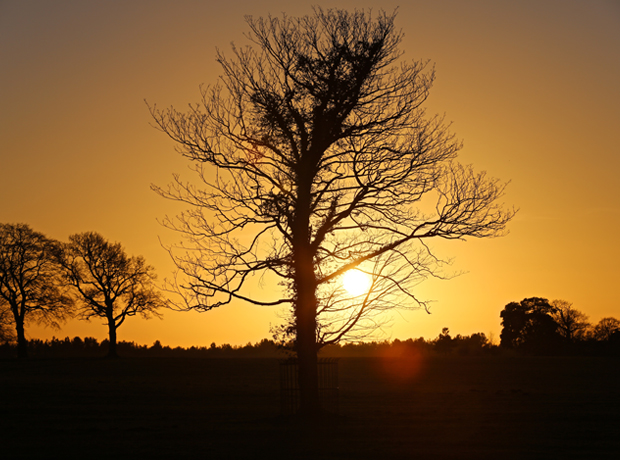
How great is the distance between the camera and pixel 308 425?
15203 mm

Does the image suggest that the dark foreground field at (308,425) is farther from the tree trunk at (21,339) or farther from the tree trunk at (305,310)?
the tree trunk at (21,339)

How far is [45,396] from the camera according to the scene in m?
23.2

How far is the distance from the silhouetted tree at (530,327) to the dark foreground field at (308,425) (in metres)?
25.9

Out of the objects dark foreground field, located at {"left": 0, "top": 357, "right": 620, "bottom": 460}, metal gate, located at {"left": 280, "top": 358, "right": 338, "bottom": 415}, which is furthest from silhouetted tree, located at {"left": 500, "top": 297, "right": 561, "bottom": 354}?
metal gate, located at {"left": 280, "top": 358, "right": 338, "bottom": 415}

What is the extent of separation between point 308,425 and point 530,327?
188 feet

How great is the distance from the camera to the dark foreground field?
12195 millimetres

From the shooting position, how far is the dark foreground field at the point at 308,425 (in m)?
12.2

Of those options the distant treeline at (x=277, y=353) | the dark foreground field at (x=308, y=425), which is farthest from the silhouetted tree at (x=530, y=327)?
the dark foreground field at (x=308, y=425)

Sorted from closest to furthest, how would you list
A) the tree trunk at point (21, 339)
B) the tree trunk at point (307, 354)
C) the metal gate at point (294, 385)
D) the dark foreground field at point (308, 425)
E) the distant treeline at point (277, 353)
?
1. the dark foreground field at point (308, 425)
2. the tree trunk at point (307, 354)
3. the metal gate at point (294, 385)
4. the tree trunk at point (21, 339)
5. the distant treeline at point (277, 353)

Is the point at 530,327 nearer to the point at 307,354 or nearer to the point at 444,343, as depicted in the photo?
the point at 444,343

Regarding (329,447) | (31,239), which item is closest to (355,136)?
(329,447)

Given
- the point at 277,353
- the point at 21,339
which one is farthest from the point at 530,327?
the point at 21,339

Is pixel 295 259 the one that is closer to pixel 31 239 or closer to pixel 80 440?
pixel 80 440

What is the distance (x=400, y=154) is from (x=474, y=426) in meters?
8.04
